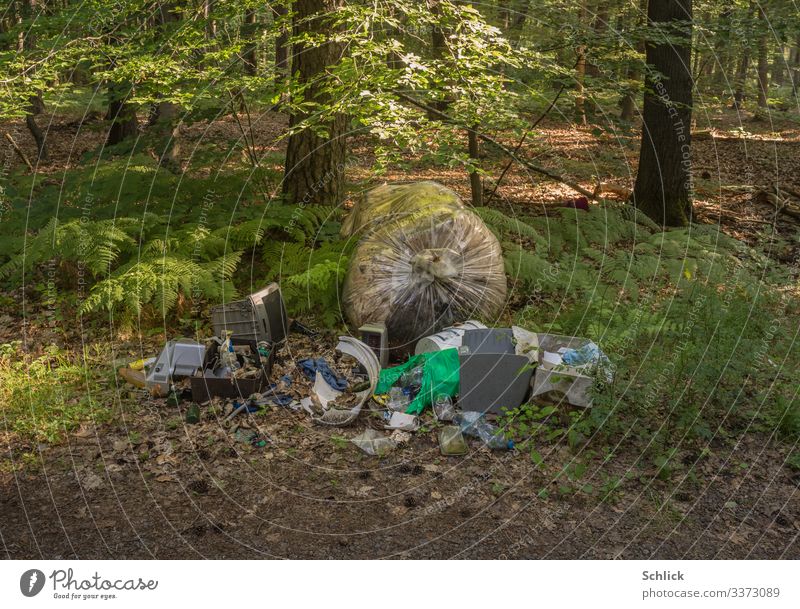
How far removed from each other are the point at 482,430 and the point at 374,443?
0.76m

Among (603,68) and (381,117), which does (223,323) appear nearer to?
(381,117)

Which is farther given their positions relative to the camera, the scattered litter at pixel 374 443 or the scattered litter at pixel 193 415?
the scattered litter at pixel 193 415

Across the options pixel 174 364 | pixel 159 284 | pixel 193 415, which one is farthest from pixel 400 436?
pixel 159 284

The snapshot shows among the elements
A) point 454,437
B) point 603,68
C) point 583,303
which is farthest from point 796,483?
point 603,68

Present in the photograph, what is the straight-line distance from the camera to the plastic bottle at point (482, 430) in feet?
14.8

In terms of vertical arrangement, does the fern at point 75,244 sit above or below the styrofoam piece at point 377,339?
above

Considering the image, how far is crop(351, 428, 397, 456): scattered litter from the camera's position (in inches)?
178

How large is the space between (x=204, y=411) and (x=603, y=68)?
567 cm

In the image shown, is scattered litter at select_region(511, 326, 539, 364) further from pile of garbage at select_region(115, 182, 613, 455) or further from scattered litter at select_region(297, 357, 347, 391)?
scattered litter at select_region(297, 357, 347, 391)

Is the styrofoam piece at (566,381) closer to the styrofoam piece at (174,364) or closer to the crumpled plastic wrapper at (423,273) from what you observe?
the crumpled plastic wrapper at (423,273)

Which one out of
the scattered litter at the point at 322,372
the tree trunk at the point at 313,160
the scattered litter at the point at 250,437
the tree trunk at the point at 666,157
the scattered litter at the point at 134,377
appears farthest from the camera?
the tree trunk at the point at 666,157

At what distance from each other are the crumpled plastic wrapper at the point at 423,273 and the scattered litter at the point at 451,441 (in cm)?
135

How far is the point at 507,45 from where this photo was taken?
19.4 feet

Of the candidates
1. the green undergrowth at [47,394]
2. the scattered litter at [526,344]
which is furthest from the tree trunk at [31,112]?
the scattered litter at [526,344]
